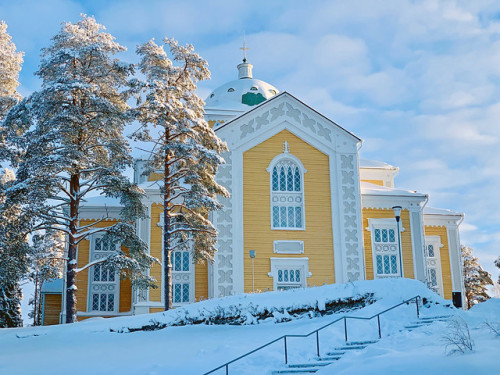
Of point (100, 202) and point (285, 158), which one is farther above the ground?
point (285, 158)

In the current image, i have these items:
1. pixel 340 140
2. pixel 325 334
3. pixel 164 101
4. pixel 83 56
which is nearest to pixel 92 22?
pixel 83 56

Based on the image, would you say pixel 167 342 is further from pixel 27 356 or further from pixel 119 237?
pixel 119 237

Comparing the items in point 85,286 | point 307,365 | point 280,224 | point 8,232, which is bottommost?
point 307,365

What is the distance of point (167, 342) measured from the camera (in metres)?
16.0

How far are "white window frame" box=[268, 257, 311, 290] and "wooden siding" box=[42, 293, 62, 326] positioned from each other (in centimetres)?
1081

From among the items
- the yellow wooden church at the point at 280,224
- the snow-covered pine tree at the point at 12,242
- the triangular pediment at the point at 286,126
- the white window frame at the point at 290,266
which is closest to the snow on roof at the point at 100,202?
the yellow wooden church at the point at 280,224

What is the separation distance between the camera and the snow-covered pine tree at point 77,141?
2016 cm

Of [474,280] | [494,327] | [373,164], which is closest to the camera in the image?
[494,327]

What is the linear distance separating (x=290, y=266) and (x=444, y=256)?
889cm

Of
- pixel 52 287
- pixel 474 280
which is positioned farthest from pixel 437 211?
pixel 52 287

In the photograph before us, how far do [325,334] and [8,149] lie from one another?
15907 mm

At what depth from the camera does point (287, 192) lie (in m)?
27.1

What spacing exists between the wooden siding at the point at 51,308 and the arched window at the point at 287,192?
11.4m

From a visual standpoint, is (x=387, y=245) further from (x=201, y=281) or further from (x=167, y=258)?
(x=167, y=258)
